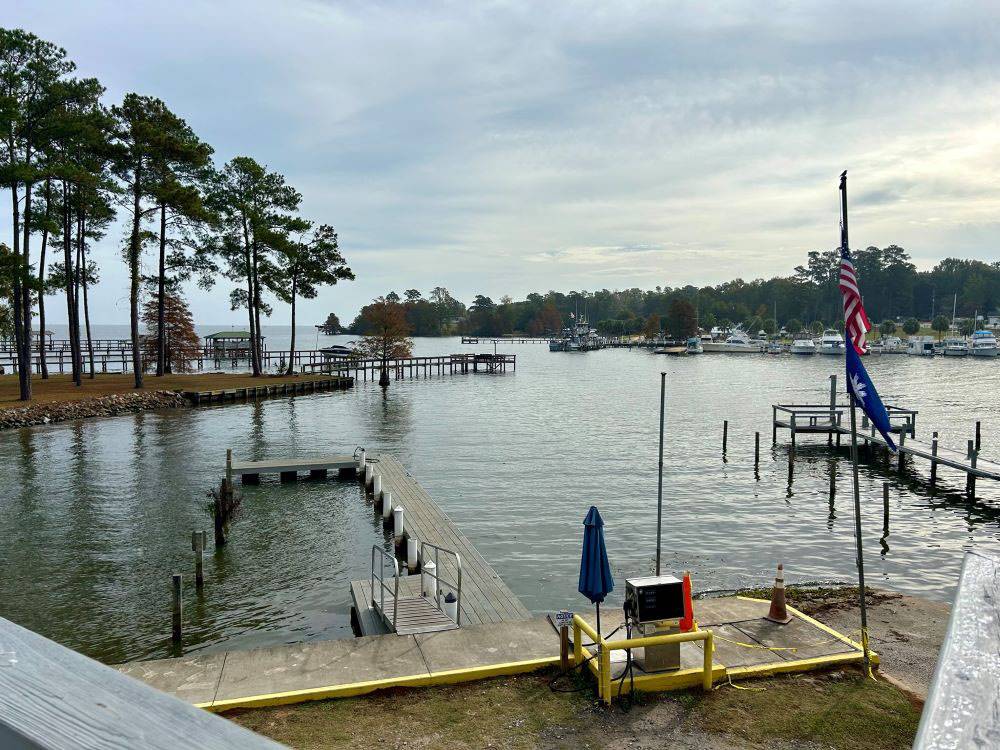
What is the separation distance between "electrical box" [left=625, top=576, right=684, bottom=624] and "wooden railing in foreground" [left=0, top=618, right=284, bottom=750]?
388 inches

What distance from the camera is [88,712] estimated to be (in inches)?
43.2

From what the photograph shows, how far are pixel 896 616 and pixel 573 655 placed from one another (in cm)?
706

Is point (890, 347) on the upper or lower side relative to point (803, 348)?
upper

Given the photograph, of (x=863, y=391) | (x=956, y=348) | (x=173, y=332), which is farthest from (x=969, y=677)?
(x=956, y=348)

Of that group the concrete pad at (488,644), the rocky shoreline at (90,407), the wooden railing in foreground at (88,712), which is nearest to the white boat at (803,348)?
the rocky shoreline at (90,407)

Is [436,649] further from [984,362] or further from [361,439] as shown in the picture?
[984,362]

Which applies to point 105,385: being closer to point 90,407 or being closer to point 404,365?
point 90,407

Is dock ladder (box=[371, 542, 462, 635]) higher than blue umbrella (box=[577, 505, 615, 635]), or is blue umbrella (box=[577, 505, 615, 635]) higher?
blue umbrella (box=[577, 505, 615, 635])

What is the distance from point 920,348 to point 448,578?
149m

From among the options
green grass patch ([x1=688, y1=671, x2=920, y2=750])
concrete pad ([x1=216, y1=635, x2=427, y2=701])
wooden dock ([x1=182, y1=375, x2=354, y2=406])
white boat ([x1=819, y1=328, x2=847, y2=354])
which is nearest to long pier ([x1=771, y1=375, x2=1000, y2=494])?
green grass patch ([x1=688, y1=671, x2=920, y2=750])

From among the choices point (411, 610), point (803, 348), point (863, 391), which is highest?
point (863, 391)

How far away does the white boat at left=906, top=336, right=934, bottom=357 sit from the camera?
137m

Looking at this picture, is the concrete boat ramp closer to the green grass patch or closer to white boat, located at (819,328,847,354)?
the green grass patch

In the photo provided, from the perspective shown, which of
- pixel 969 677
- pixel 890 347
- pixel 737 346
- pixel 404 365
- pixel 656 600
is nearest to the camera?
pixel 969 677
